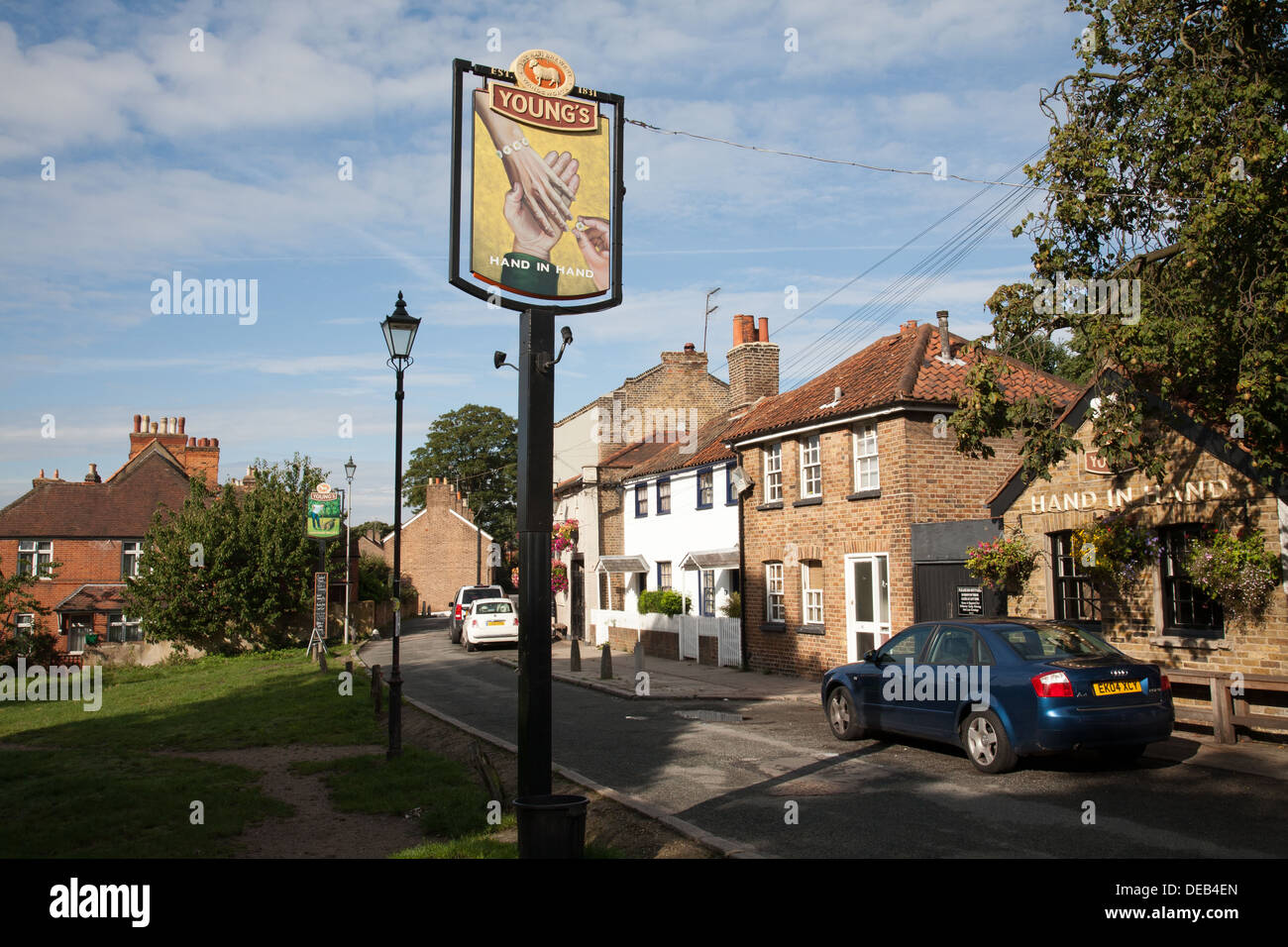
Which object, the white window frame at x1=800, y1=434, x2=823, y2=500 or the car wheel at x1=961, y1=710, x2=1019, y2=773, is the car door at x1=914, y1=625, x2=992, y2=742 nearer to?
the car wheel at x1=961, y1=710, x2=1019, y2=773

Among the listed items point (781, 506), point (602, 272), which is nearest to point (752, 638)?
point (781, 506)

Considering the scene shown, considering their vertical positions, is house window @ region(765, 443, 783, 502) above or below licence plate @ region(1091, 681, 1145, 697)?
above

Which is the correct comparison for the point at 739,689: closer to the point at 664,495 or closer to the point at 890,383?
the point at 890,383

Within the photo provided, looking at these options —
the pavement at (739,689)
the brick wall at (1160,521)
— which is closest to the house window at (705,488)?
the pavement at (739,689)

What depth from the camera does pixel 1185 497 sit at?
1318 cm

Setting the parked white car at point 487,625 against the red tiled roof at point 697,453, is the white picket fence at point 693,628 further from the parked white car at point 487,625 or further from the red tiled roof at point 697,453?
the red tiled roof at point 697,453

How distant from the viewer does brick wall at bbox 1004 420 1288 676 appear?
Result: 12.2 m

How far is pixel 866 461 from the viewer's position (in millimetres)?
20562

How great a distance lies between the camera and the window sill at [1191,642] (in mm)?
12648

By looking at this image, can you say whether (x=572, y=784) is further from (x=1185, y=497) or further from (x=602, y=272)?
(x=1185, y=497)

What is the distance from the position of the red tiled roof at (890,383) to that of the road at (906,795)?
7899mm

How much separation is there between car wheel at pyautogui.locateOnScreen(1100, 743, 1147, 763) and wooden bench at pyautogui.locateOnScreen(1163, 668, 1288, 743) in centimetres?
165

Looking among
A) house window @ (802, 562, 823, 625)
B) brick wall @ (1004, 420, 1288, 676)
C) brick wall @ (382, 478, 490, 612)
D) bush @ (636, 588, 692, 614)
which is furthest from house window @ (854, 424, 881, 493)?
brick wall @ (382, 478, 490, 612)
